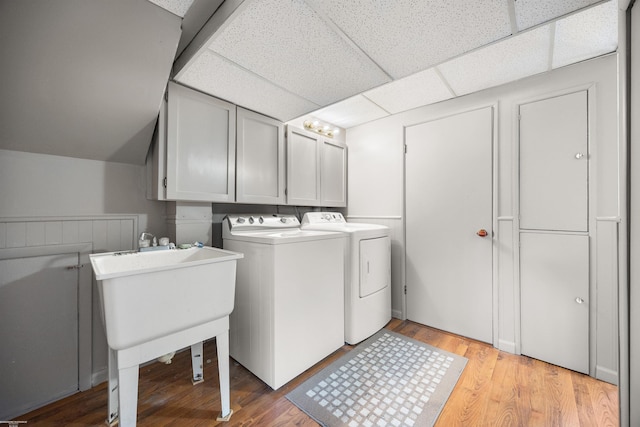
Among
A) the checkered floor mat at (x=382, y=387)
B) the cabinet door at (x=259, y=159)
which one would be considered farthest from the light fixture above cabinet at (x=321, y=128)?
the checkered floor mat at (x=382, y=387)

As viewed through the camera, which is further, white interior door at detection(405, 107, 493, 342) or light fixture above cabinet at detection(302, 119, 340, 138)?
light fixture above cabinet at detection(302, 119, 340, 138)

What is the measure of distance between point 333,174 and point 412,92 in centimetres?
118

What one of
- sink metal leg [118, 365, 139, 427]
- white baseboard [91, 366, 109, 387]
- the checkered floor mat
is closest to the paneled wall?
the checkered floor mat

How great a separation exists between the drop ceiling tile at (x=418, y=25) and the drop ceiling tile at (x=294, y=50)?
0.09 meters

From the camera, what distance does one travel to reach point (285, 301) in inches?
65.1

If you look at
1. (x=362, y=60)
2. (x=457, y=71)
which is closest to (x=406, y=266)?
(x=457, y=71)

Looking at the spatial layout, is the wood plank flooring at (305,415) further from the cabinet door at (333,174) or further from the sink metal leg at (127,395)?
the cabinet door at (333,174)

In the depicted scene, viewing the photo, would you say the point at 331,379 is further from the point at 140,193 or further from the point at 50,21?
the point at 50,21

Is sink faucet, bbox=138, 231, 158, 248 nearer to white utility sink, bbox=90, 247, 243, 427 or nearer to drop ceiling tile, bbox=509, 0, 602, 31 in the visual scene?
white utility sink, bbox=90, 247, 243, 427

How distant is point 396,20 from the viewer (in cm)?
121

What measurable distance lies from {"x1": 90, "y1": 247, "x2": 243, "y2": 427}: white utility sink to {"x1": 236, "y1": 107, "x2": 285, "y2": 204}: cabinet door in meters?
0.95

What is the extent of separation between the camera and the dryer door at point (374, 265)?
7.23 feet

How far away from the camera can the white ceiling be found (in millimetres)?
1146

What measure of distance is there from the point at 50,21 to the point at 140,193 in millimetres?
1066
